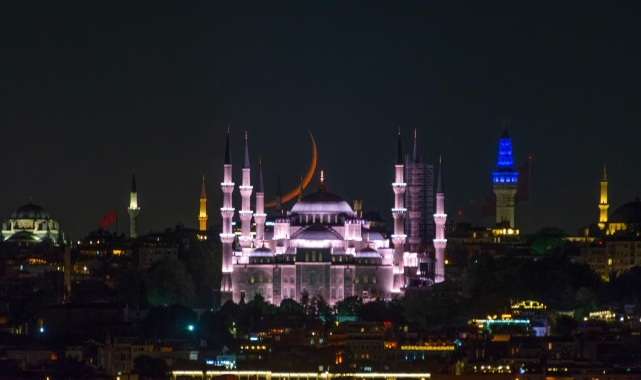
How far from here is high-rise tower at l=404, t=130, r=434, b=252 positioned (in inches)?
5187

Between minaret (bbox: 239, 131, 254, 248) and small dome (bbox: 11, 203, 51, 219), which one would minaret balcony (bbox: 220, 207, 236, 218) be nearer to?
minaret (bbox: 239, 131, 254, 248)

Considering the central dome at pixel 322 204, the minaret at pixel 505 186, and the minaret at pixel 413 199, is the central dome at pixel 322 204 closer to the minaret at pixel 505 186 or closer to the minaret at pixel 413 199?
the minaret at pixel 413 199

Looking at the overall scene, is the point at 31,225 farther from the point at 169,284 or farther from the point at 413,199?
the point at 169,284

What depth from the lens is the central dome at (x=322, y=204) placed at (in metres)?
126

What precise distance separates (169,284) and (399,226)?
997cm

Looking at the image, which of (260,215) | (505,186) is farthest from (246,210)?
(505,186)

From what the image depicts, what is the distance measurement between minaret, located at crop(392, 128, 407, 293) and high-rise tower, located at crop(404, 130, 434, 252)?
23.4 ft

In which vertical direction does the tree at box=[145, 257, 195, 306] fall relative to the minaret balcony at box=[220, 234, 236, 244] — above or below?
below

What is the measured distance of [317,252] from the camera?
121 m

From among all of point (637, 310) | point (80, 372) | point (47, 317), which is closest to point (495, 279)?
point (637, 310)

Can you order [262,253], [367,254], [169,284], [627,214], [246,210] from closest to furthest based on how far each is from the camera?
[262,253] < [367,254] < [169,284] < [246,210] < [627,214]

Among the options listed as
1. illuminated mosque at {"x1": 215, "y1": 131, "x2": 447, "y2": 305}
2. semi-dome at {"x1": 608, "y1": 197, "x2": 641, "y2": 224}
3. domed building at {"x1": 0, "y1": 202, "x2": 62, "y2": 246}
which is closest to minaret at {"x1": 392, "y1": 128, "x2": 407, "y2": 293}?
illuminated mosque at {"x1": 215, "y1": 131, "x2": 447, "y2": 305}

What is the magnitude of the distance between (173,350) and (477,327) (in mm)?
12751

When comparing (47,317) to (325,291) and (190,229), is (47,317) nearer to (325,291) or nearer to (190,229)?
(325,291)
